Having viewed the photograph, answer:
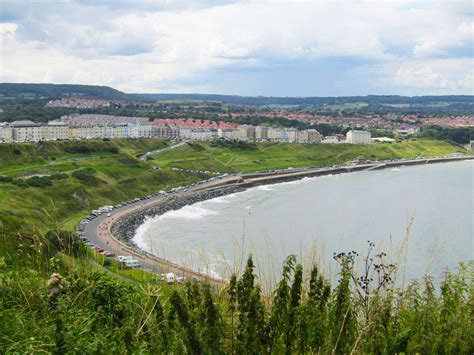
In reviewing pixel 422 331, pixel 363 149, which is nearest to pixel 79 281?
pixel 422 331

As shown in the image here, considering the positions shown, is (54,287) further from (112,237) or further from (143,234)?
(143,234)

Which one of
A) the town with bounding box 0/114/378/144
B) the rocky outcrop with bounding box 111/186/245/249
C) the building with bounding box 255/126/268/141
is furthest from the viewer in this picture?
the building with bounding box 255/126/268/141

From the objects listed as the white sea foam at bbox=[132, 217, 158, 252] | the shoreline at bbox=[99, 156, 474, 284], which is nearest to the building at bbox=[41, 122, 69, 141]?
the shoreline at bbox=[99, 156, 474, 284]

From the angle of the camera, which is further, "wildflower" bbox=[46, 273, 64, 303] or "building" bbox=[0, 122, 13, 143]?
"building" bbox=[0, 122, 13, 143]

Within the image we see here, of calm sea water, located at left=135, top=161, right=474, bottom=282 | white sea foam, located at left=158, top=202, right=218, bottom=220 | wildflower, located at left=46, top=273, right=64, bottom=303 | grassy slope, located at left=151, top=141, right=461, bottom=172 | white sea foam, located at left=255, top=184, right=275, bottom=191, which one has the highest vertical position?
wildflower, located at left=46, top=273, right=64, bottom=303

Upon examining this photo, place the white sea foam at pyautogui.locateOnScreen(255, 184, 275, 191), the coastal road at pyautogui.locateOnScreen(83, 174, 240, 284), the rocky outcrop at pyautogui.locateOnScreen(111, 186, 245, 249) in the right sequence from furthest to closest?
the white sea foam at pyautogui.locateOnScreen(255, 184, 275, 191) < the rocky outcrop at pyautogui.locateOnScreen(111, 186, 245, 249) < the coastal road at pyautogui.locateOnScreen(83, 174, 240, 284)

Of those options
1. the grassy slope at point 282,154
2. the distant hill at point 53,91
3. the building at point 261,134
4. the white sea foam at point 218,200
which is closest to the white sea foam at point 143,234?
the white sea foam at point 218,200

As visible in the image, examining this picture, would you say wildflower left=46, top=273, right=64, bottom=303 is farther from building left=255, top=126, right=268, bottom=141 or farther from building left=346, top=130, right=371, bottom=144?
building left=255, top=126, right=268, bottom=141
